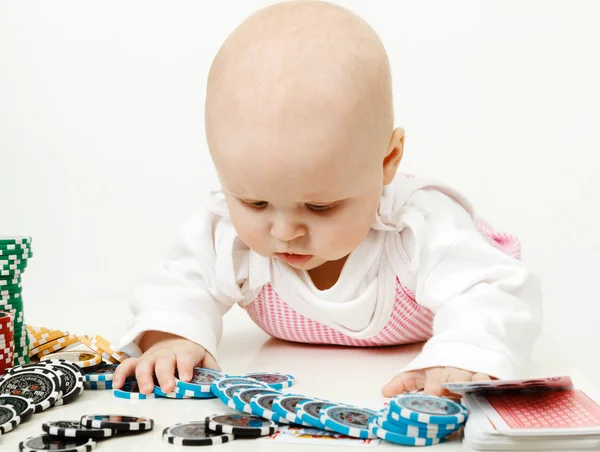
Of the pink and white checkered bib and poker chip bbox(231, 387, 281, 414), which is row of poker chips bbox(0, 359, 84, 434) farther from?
the pink and white checkered bib

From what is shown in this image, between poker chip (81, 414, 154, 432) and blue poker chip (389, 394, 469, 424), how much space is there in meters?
0.35

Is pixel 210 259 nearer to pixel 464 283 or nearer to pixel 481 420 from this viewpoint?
pixel 464 283

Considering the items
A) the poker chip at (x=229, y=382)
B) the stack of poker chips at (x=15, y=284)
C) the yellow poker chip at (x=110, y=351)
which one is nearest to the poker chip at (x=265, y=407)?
the poker chip at (x=229, y=382)

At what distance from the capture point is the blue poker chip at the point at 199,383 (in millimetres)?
1493

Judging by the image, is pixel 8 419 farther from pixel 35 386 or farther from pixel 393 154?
pixel 393 154

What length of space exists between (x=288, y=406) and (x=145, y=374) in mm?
359

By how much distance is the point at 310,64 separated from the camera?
1460 millimetres

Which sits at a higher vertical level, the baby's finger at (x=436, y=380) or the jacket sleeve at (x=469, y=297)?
the jacket sleeve at (x=469, y=297)

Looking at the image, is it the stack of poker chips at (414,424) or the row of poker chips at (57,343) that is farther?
the row of poker chips at (57,343)

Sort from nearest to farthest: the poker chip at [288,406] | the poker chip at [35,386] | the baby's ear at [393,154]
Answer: the poker chip at [288,406] < the poker chip at [35,386] < the baby's ear at [393,154]

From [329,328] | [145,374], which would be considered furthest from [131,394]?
[329,328]

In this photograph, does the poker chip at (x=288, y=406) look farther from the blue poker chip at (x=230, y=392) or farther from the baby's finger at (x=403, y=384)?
the baby's finger at (x=403, y=384)

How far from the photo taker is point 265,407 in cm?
131

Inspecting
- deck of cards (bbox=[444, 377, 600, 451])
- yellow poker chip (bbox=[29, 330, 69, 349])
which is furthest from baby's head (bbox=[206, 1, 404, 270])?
yellow poker chip (bbox=[29, 330, 69, 349])
